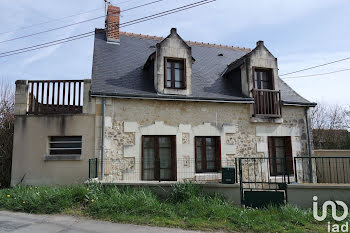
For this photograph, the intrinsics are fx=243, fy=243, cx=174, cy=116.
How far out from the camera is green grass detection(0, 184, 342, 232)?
Result: 497 cm

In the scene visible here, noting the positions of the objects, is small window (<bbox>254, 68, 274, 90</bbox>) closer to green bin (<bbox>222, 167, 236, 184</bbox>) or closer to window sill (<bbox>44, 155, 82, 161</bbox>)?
green bin (<bbox>222, 167, 236, 184</bbox>)

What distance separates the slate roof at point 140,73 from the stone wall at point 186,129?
1.11 ft

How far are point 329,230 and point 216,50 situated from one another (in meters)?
10.3

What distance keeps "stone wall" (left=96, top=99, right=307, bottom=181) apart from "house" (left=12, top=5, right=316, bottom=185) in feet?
0.11

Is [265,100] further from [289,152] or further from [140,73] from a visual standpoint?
[140,73]

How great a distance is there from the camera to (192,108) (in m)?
9.05

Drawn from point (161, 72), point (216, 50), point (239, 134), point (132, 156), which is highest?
point (216, 50)

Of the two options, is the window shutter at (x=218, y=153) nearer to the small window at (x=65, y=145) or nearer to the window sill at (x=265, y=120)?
the window sill at (x=265, y=120)

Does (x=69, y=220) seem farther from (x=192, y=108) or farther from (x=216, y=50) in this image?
(x=216, y=50)

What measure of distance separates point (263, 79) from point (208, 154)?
410 centimetres

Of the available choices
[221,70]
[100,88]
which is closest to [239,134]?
[221,70]

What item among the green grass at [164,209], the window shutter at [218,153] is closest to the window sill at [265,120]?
the window shutter at [218,153]

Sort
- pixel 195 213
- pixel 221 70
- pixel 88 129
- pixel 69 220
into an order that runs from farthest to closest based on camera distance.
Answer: pixel 221 70 → pixel 88 129 → pixel 195 213 → pixel 69 220

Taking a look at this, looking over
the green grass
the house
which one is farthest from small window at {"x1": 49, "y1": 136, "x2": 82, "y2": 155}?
the green grass
